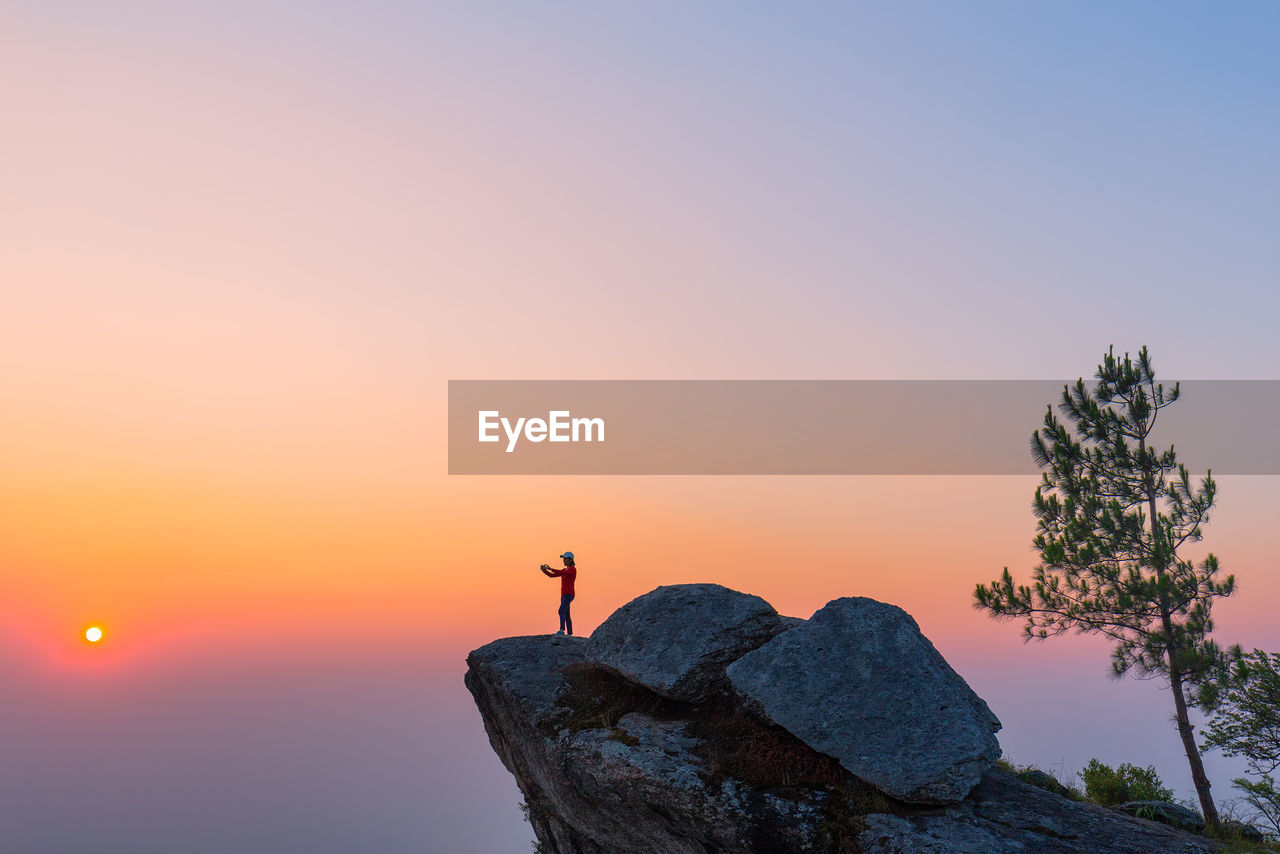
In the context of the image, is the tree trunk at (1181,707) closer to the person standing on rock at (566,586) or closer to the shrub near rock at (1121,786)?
the shrub near rock at (1121,786)

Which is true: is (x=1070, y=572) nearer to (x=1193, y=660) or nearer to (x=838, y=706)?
(x=1193, y=660)

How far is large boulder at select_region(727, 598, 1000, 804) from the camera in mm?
14133

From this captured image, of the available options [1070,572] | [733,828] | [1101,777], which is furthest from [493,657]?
[1101,777]

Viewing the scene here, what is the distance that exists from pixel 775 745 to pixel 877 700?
2.12m

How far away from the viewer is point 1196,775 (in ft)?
84.9

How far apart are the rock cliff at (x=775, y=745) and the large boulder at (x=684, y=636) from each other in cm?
4

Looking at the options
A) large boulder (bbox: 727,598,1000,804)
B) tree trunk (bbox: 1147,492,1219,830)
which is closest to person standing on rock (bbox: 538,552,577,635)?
large boulder (bbox: 727,598,1000,804)

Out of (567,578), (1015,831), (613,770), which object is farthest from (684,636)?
(567,578)

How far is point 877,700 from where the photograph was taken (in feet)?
49.5

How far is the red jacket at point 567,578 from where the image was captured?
2511cm

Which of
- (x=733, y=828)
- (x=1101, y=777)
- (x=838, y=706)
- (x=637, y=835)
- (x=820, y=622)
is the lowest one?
(x=1101, y=777)

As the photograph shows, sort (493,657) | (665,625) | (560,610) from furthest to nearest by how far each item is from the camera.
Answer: (560,610) < (493,657) < (665,625)

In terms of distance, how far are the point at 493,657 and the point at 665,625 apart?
17.3 ft

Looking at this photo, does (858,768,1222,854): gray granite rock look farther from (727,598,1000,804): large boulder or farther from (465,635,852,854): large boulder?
(465,635,852,854): large boulder
